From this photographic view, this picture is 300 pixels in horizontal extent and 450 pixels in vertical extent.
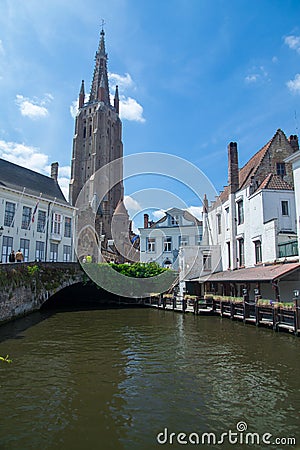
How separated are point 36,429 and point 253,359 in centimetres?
789

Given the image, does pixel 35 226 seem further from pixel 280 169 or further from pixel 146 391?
pixel 146 391

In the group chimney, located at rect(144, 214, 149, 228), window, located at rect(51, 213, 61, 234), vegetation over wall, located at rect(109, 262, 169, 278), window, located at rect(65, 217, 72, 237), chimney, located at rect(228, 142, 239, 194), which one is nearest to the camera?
chimney, located at rect(228, 142, 239, 194)

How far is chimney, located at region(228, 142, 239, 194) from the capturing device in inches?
1100

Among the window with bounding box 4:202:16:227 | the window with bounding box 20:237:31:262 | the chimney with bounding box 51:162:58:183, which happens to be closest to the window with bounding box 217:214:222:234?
the window with bounding box 20:237:31:262

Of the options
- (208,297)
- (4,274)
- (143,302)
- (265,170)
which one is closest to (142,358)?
(4,274)

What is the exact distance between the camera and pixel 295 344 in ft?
44.5

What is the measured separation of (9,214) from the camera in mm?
30203

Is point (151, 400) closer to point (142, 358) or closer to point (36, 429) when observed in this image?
point (36, 429)

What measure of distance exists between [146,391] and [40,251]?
27213 millimetres

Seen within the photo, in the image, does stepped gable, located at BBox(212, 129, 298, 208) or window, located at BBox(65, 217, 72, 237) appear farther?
window, located at BBox(65, 217, 72, 237)

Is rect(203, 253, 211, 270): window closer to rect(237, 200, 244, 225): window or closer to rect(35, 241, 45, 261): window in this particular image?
rect(237, 200, 244, 225): window

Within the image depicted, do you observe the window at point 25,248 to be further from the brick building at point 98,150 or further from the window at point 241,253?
the brick building at point 98,150

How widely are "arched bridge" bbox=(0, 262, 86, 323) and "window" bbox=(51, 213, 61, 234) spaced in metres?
6.49

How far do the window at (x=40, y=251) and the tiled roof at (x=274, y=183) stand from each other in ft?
72.6
